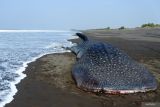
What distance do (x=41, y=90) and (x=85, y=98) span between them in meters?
1.34

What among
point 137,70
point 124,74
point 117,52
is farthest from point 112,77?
point 117,52

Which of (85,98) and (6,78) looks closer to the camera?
(85,98)

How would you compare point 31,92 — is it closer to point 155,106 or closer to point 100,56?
point 100,56

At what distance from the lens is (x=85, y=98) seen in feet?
26.0

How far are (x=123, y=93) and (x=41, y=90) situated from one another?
209 centimetres

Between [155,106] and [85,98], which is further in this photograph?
[85,98]

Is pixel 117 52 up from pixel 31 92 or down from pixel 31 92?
up

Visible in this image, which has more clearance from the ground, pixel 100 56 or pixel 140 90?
pixel 100 56

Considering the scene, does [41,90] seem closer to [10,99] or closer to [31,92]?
[31,92]

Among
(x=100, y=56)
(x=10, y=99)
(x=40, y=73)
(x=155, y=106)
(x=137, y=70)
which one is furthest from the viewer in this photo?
(x=40, y=73)

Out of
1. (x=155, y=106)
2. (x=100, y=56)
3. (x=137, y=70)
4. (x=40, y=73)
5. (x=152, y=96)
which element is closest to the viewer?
(x=155, y=106)

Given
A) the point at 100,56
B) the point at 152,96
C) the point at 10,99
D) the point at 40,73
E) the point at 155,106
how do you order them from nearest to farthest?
1. the point at 155,106
2. the point at 10,99
3. the point at 152,96
4. the point at 100,56
5. the point at 40,73

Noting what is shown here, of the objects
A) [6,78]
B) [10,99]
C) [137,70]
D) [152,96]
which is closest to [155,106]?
[152,96]

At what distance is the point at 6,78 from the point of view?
10.0 m
